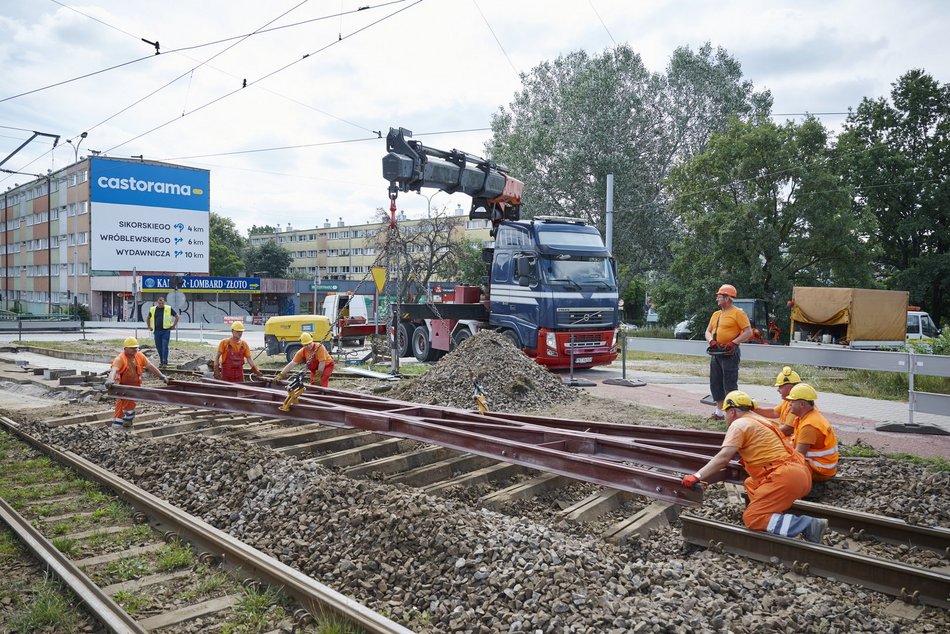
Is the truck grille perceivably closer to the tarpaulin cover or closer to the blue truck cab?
the blue truck cab

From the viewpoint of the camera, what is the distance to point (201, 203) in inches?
1436

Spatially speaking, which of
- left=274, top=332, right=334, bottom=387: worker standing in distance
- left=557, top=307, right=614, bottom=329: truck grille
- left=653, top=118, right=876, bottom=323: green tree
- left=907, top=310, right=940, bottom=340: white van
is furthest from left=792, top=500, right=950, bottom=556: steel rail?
left=653, top=118, right=876, bottom=323: green tree

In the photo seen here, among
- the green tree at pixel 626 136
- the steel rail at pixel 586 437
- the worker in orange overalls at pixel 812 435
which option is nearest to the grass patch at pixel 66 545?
the steel rail at pixel 586 437

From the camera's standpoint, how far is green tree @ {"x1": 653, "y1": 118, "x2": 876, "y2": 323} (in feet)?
88.2

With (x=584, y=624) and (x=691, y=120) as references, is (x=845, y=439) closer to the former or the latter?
(x=584, y=624)

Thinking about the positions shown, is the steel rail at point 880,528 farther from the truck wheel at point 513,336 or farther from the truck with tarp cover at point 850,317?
the truck with tarp cover at point 850,317

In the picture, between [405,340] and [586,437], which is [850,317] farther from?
[586,437]

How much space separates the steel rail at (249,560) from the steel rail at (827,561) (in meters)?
2.58

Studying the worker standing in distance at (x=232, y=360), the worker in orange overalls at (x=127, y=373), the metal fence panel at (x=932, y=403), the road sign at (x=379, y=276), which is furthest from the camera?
the road sign at (x=379, y=276)

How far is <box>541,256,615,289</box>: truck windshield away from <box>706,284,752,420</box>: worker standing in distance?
5.37 meters

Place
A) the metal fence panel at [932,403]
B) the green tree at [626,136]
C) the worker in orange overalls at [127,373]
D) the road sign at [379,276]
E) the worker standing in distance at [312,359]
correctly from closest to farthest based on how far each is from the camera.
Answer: the metal fence panel at [932,403] → the worker in orange overalls at [127,373] → the worker standing in distance at [312,359] → the road sign at [379,276] → the green tree at [626,136]

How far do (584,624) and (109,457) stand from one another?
6009 mm

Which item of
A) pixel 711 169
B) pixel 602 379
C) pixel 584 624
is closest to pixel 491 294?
pixel 602 379

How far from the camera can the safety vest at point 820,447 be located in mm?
5621
